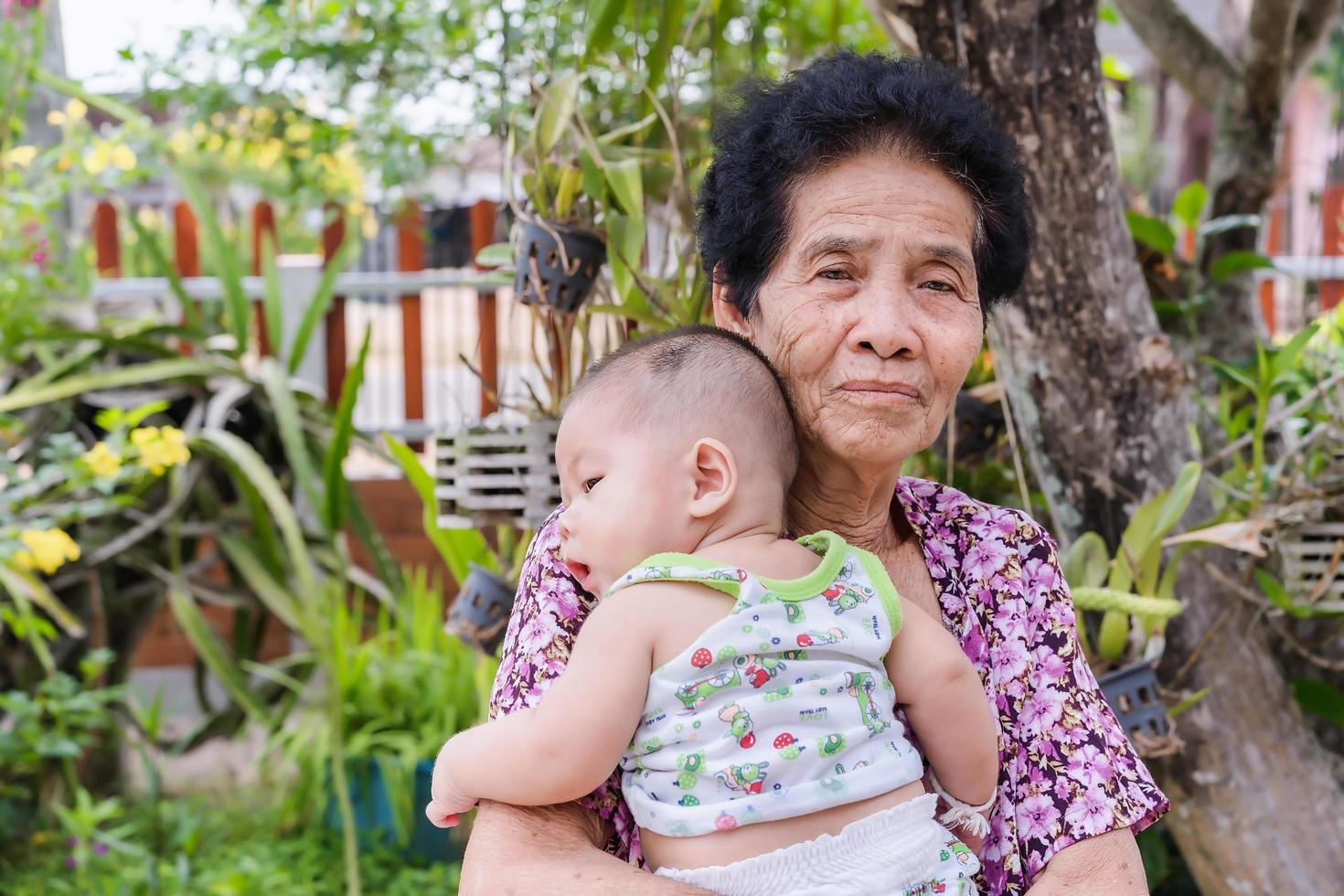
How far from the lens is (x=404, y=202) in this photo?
413 centimetres

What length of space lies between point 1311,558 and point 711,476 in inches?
51.8

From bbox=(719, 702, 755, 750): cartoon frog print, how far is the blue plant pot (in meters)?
2.35

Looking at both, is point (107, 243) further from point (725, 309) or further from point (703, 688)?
point (703, 688)

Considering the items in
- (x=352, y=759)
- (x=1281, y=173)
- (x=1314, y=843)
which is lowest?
(x=352, y=759)

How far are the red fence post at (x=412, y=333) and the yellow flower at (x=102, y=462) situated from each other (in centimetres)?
237

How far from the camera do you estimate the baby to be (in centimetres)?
110

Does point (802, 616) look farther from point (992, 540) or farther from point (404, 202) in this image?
point (404, 202)

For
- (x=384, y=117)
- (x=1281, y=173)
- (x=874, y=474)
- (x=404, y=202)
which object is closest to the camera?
(x=874, y=474)

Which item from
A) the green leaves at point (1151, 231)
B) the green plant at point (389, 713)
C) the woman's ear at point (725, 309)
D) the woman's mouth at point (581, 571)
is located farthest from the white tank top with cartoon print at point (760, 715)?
the green plant at point (389, 713)

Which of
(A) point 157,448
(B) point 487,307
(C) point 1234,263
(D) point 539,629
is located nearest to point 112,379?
(A) point 157,448

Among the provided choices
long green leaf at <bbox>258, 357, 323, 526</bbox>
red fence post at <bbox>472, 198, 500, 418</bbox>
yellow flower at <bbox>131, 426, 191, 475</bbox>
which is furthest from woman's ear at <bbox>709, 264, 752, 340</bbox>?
red fence post at <bbox>472, 198, 500, 418</bbox>

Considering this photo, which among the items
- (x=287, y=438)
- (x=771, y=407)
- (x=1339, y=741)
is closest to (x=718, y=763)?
(x=771, y=407)

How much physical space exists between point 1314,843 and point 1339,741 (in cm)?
42

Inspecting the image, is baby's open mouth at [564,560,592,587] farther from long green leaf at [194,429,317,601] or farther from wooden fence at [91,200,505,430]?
wooden fence at [91,200,505,430]
